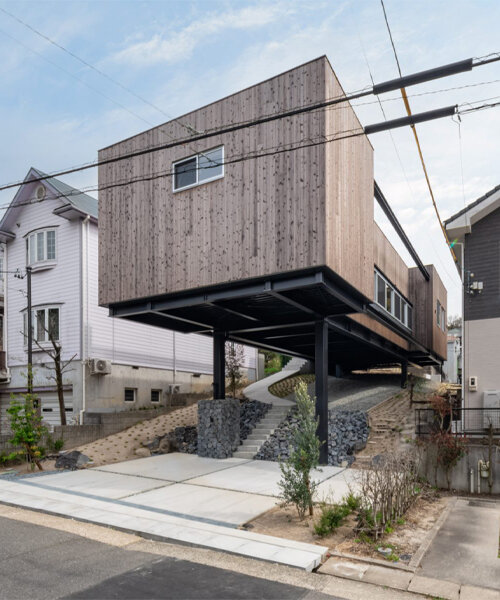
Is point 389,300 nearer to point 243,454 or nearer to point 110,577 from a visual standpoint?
point 243,454

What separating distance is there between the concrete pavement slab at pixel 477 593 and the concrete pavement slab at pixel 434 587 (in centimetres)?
6

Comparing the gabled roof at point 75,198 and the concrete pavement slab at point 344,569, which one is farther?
the gabled roof at point 75,198

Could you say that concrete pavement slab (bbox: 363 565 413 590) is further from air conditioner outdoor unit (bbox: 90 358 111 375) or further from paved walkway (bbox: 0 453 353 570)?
air conditioner outdoor unit (bbox: 90 358 111 375)

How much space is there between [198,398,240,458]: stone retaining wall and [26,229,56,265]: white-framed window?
10963 millimetres

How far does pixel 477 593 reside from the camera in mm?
5469

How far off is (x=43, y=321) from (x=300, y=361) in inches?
631

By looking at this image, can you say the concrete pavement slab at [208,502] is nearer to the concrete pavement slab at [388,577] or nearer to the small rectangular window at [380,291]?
the concrete pavement slab at [388,577]

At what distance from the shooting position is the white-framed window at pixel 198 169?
12.5 metres

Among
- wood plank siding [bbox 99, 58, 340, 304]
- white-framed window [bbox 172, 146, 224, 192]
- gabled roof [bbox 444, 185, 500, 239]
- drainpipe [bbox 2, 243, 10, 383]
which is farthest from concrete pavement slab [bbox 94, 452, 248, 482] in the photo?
drainpipe [bbox 2, 243, 10, 383]

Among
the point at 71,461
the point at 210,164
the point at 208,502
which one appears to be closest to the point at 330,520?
the point at 208,502

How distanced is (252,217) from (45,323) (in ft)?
43.6

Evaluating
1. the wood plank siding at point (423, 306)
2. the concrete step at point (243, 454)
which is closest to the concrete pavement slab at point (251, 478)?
the concrete step at point (243, 454)

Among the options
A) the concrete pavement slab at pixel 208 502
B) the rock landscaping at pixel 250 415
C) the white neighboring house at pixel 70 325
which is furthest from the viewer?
the white neighboring house at pixel 70 325

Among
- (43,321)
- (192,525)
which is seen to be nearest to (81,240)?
(43,321)
